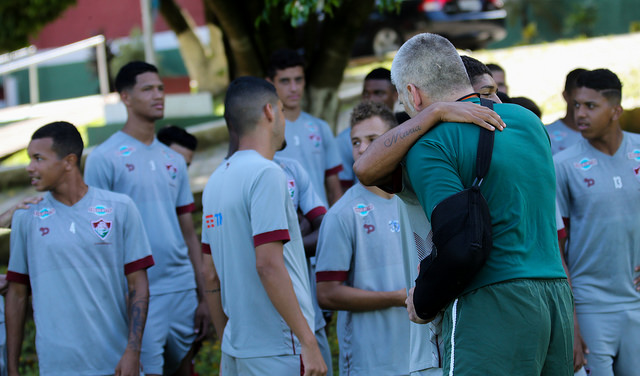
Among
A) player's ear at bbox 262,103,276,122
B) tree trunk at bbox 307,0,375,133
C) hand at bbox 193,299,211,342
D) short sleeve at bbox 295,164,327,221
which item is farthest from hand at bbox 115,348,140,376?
tree trunk at bbox 307,0,375,133

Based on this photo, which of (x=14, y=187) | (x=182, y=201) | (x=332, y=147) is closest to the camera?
(x=182, y=201)

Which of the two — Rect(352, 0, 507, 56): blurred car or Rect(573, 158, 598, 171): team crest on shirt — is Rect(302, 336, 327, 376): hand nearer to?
Rect(573, 158, 598, 171): team crest on shirt

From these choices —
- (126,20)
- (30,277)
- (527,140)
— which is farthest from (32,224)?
(126,20)

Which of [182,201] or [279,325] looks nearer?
[279,325]

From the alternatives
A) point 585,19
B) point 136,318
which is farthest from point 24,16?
point 585,19

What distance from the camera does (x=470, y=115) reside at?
2.87 meters

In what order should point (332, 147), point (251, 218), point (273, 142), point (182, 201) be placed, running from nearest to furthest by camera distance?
1. point (251, 218)
2. point (273, 142)
3. point (182, 201)
4. point (332, 147)

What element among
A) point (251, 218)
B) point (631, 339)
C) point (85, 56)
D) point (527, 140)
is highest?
point (85, 56)

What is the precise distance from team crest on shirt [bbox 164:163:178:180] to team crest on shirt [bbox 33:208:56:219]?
120 centimetres

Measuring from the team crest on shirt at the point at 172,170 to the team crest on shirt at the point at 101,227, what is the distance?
3.55ft

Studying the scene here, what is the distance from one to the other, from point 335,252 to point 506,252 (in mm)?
1782

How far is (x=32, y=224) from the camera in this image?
470 cm

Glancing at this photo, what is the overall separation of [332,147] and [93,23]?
651 inches

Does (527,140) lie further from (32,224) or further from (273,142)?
(32,224)
